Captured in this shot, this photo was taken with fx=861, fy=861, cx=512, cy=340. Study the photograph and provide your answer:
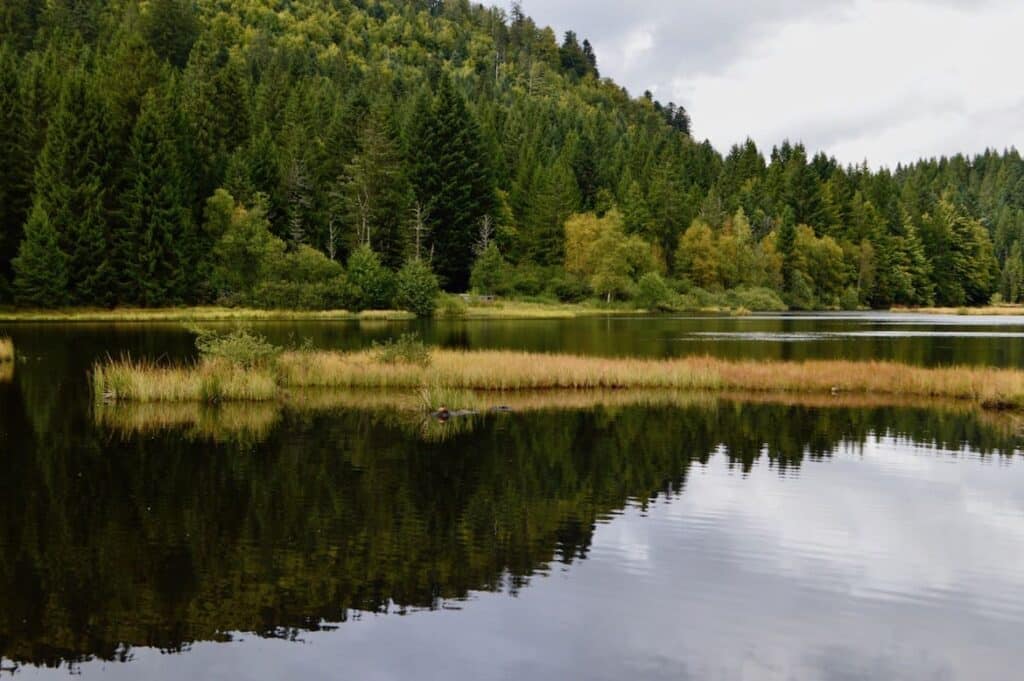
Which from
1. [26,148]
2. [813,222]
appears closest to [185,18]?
[26,148]

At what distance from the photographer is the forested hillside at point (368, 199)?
86.3 m

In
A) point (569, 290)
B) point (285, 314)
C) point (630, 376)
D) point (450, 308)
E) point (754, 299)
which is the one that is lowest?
point (630, 376)

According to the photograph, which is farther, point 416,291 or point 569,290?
point 569,290

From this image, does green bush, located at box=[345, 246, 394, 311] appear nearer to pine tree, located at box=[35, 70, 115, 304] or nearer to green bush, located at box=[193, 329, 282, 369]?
pine tree, located at box=[35, 70, 115, 304]

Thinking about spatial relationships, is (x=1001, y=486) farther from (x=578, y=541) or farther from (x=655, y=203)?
(x=655, y=203)

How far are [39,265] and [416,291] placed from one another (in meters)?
36.5

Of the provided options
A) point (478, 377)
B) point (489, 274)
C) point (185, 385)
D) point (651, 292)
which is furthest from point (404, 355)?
point (651, 292)

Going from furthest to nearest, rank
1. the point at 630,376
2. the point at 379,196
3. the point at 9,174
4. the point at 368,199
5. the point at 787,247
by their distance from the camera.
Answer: the point at 787,247 < the point at 379,196 < the point at 368,199 < the point at 9,174 < the point at 630,376

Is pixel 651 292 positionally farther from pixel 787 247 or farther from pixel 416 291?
pixel 416 291

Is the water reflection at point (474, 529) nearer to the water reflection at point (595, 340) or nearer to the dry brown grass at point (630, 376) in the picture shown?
the dry brown grass at point (630, 376)

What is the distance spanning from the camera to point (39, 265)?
255 ft

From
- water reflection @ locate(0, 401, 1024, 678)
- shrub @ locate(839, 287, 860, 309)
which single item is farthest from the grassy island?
shrub @ locate(839, 287, 860, 309)

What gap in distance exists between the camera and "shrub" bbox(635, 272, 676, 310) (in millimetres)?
119500

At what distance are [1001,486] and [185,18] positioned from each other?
169 m
